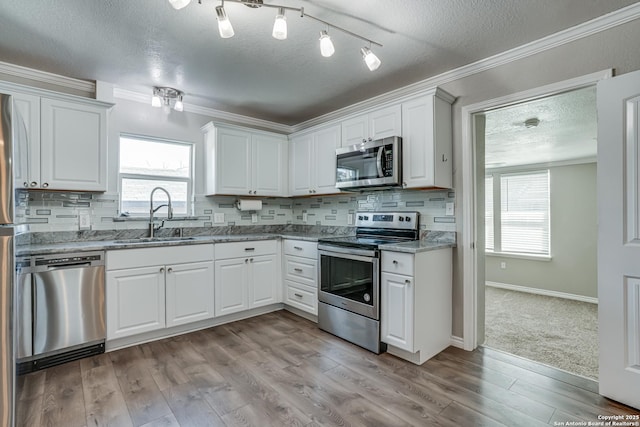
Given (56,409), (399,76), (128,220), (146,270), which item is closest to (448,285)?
(399,76)

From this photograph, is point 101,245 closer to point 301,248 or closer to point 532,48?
point 301,248

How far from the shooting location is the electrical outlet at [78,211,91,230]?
115 inches

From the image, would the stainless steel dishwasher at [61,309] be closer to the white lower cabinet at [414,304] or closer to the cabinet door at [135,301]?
the cabinet door at [135,301]

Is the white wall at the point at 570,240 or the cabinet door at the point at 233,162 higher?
the cabinet door at the point at 233,162

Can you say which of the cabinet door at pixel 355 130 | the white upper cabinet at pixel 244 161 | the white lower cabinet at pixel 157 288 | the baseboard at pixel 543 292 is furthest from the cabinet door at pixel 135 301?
the baseboard at pixel 543 292

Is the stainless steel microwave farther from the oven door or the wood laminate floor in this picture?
the wood laminate floor

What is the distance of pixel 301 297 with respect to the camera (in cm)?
343

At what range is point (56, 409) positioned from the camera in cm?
185

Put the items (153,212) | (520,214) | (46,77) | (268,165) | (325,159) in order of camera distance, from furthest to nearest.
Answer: (520,214) → (268,165) → (325,159) → (153,212) → (46,77)

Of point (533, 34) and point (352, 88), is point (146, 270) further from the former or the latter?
point (533, 34)

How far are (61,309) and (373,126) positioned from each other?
9.93 ft

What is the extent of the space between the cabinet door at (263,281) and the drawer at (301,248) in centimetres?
20

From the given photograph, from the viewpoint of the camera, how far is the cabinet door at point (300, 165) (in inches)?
150

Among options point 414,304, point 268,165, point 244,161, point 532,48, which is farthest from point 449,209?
point 244,161
